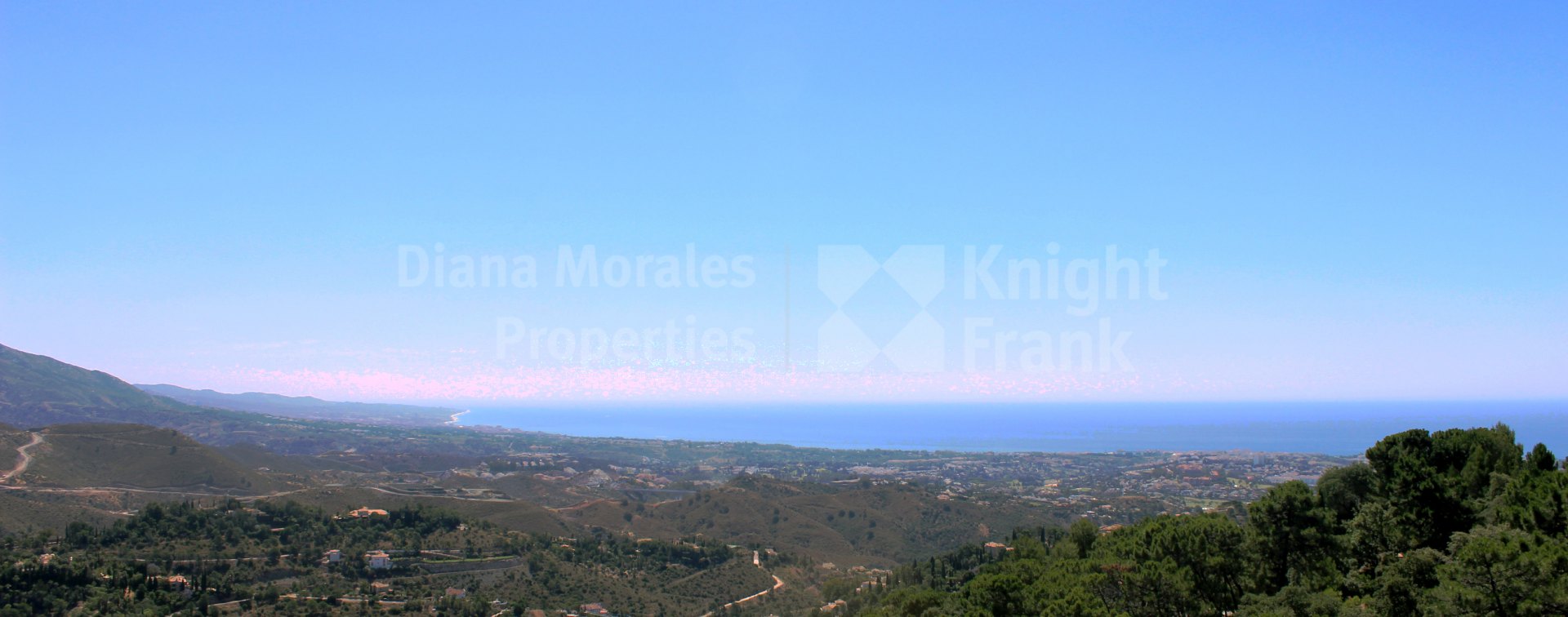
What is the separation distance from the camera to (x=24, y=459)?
173ft

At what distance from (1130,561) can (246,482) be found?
5893 cm

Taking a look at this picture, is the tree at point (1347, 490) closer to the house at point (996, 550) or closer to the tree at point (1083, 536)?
the tree at point (1083, 536)

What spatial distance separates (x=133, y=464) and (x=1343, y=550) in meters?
68.0

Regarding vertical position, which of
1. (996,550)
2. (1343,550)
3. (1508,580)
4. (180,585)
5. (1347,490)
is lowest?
(996,550)

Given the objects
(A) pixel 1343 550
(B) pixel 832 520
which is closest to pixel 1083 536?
(A) pixel 1343 550

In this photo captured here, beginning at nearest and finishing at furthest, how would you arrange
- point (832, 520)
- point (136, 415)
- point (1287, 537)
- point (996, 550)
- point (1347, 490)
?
point (1287, 537) → point (1347, 490) → point (996, 550) → point (832, 520) → point (136, 415)

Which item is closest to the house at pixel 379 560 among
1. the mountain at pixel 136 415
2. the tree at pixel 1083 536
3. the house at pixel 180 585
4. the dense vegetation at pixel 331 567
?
the dense vegetation at pixel 331 567

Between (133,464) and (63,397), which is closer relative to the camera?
(133,464)

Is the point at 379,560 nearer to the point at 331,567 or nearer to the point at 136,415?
the point at 331,567

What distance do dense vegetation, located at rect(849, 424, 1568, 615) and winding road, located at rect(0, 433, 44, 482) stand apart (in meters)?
52.8

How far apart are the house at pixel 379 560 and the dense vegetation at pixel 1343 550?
920 inches

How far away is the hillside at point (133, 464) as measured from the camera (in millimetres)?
53531

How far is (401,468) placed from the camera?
3332 inches

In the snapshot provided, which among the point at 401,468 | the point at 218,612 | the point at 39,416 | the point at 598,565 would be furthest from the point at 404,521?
the point at 39,416
